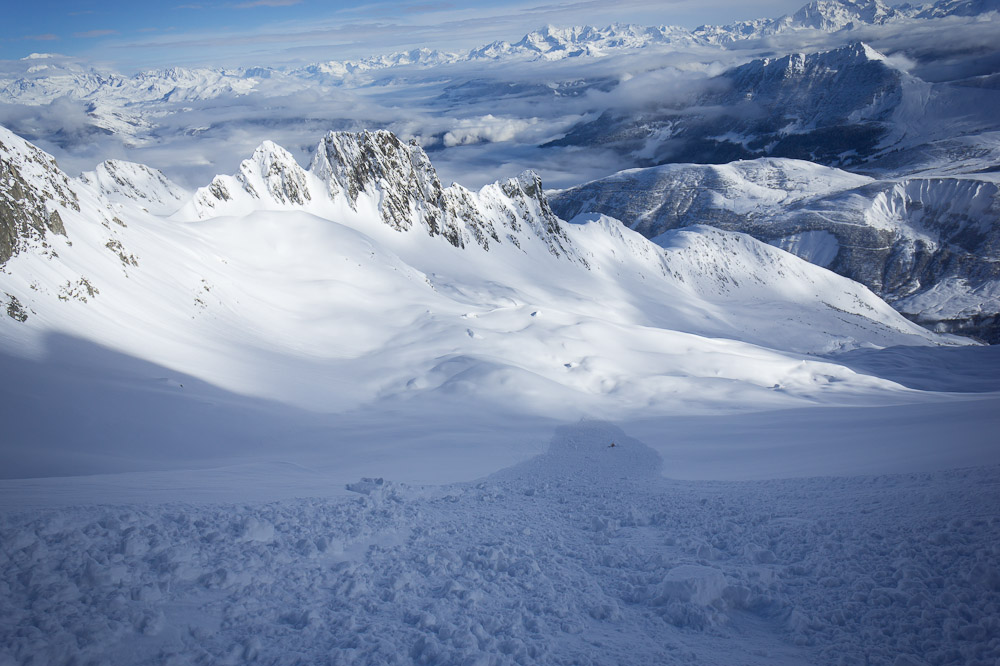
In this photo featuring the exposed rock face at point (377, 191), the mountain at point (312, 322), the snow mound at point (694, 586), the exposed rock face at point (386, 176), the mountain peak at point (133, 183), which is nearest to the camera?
the snow mound at point (694, 586)

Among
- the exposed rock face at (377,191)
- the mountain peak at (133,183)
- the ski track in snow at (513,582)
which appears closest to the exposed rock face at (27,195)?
the ski track in snow at (513,582)

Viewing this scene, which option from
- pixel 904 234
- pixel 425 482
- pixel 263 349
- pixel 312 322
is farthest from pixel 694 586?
pixel 904 234

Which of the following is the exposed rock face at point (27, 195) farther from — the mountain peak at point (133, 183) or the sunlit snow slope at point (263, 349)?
the mountain peak at point (133, 183)

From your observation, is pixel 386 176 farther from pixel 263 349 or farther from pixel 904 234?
pixel 904 234

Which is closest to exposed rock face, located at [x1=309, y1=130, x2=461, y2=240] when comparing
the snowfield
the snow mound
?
the snowfield

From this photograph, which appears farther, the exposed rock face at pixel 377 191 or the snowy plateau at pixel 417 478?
the exposed rock face at pixel 377 191

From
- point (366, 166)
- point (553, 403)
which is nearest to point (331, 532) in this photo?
point (553, 403)
